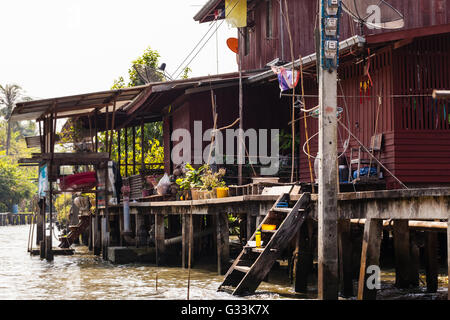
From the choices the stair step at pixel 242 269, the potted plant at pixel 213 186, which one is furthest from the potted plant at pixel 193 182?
the stair step at pixel 242 269

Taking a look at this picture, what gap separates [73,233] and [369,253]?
14418 mm

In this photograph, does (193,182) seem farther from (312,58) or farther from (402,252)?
(402,252)

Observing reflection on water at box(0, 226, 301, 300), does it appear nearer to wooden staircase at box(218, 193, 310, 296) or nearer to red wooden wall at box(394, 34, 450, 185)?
wooden staircase at box(218, 193, 310, 296)

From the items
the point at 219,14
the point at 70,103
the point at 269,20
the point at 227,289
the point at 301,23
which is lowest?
the point at 227,289

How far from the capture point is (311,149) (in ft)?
54.8

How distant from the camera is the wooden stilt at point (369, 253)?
9.10 m

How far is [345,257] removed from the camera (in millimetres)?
10766

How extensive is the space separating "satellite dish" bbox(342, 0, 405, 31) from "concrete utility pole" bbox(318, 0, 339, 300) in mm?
4751

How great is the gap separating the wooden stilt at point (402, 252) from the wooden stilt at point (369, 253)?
1586mm

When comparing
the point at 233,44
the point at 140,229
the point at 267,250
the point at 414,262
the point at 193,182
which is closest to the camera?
A: the point at 267,250

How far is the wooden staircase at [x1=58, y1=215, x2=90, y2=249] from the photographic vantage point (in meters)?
21.5

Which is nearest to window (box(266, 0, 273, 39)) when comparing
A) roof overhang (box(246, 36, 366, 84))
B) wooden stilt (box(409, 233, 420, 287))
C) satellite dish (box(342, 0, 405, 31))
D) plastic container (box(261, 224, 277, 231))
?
roof overhang (box(246, 36, 366, 84))

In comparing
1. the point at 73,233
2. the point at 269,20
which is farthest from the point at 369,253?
the point at 73,233

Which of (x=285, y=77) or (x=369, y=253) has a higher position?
(x=285, y=77)
